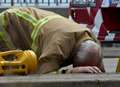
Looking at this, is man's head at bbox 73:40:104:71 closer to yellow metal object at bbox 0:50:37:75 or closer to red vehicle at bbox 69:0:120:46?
yellow metal object at bbox 0:50:37:75

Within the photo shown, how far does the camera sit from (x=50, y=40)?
4145 mm

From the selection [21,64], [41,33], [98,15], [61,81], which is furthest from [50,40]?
[98,15]

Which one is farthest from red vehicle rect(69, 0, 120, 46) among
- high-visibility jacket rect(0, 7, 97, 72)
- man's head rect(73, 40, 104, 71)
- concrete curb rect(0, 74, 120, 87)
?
concrete curb rect(0, 74, 120, 87)

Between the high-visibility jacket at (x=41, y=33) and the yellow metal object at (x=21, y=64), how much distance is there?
0.08 m

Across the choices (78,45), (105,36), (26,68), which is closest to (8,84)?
(26,68)

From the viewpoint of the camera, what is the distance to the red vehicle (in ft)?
49.8

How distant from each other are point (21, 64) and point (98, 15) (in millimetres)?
11512

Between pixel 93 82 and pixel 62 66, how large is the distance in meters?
0.45

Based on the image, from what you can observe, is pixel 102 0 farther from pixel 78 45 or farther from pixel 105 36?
pixel 78 45

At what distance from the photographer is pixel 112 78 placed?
389 cm

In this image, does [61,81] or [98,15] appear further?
[98,15]

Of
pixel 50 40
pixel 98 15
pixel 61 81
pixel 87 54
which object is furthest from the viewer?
pixel 98 15

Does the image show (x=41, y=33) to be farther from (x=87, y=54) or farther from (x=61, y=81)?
(x=61, y=81)

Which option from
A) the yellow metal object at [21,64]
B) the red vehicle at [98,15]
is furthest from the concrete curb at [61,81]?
the red vehicle at [98,15]
